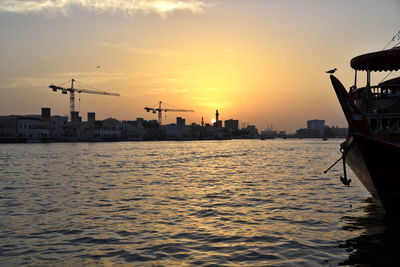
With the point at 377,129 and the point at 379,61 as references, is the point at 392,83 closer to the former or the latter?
the point at 379,61

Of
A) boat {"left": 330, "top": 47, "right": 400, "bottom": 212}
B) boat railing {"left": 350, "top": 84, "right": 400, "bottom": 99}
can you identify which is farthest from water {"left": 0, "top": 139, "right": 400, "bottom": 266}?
boat railing {"left": 350, "top": 84, "right": 400, "bottom": 99}

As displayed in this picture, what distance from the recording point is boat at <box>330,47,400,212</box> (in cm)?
1385

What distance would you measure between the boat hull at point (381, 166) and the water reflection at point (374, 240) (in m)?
0.91

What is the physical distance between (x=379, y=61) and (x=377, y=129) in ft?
11.9

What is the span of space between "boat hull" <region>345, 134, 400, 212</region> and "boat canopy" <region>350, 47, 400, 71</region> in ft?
15.2

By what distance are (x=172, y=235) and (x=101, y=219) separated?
4.03m

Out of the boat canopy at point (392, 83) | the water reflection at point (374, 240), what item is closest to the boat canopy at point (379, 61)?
the boat canopy at point (392, 83)

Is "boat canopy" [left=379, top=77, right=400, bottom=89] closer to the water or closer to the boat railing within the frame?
the boat railing

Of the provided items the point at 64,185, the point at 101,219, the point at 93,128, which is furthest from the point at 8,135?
the point at 101,219

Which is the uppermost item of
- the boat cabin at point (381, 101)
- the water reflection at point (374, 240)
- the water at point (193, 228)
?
the boat cabin at point (381, 101)

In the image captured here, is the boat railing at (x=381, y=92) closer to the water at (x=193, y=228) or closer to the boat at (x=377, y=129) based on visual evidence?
the boat at (x=377, y=129)

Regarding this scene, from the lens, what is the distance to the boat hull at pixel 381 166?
44.8ft

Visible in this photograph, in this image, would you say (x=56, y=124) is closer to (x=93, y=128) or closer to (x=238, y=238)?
(x=93, y=128)

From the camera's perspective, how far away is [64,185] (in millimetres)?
27641
